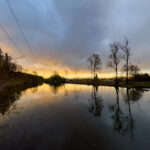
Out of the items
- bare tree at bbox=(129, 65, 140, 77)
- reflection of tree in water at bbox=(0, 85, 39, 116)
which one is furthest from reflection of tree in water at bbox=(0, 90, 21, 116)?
bare tree at bbox=(129, 65, 140, 77)

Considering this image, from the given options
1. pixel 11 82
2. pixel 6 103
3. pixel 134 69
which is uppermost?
pixel 134 69

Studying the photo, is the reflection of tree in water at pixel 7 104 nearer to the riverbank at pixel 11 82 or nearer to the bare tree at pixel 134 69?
the riverbank at pixel 11 82

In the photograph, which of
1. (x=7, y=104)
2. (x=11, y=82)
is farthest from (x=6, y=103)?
(x=11, y=82)

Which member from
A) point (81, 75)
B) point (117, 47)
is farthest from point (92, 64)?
point (81, 75)

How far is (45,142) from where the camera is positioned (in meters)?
3.38

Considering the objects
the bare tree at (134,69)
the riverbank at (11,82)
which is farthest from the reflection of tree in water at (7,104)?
the bare tree at (134,69)

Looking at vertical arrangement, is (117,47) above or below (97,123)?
above

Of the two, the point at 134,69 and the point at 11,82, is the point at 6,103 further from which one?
the point at 134,69

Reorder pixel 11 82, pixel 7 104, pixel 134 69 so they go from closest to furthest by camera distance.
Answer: pixel 7 104, pixel 11 82, pixel 134 69

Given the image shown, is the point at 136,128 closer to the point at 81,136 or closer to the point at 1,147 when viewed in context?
the point at 81,136

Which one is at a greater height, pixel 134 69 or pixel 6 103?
pixel 134 69

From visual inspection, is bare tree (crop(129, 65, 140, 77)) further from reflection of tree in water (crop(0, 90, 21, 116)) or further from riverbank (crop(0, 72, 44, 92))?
reflection of tree in water (crop(0, 90, 21, 116))

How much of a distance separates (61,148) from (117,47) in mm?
29123

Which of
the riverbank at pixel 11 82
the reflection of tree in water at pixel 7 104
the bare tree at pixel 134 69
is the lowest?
the reflection of tree in water at pixel 7 104
